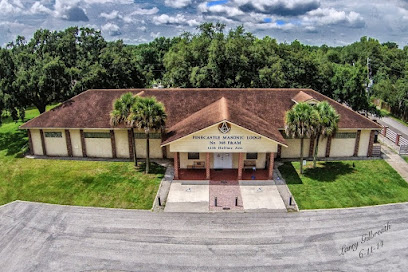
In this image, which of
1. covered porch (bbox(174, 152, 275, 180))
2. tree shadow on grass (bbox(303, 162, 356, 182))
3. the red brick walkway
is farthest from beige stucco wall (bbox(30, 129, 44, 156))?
tree shadow on grass (bbox(303, 162, 356, 182))

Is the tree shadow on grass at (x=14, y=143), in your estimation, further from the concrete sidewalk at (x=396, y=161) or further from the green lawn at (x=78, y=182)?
the concrete sidewalk at (x=396, y=161)

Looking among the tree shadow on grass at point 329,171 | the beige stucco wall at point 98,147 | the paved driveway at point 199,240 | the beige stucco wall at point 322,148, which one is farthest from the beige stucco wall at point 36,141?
the beige stucco wall at point 322,148

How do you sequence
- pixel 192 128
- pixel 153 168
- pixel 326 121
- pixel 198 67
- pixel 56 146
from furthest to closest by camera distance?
pixel 198 67 → pixel 56 146 → pixel 153 168 → pixel 192 128 → pixel 326 121

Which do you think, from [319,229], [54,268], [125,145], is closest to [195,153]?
[125,145]

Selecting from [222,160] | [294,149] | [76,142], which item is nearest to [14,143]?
[76,142]

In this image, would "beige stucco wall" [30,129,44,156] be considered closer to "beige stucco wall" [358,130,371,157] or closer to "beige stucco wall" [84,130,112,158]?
"beige stucco wall" [84,130,112,158]

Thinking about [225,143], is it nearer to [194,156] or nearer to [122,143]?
[194,156]

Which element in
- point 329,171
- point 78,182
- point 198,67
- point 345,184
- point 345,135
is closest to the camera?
point 345,184
